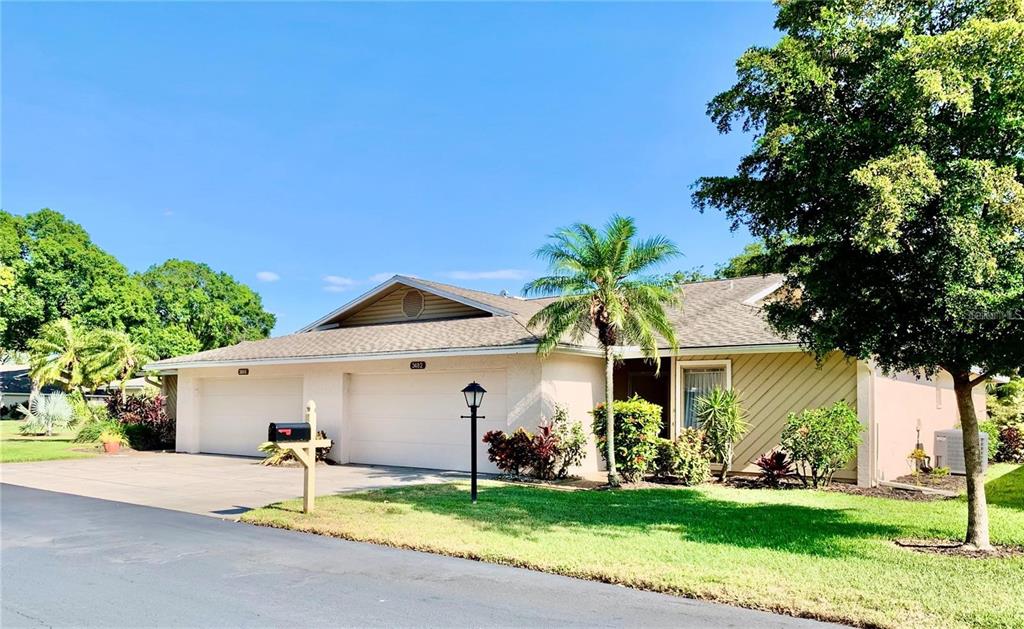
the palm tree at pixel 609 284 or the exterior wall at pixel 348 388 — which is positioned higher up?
the palm tree at pixel 609 284

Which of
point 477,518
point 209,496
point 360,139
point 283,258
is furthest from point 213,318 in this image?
point 477,518

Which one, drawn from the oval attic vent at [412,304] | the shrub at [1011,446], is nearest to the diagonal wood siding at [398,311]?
the oval attic vent at [412,304]

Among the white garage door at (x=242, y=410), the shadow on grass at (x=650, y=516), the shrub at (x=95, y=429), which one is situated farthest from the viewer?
the shrub at (x=95, y=429)

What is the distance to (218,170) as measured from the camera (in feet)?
80.4

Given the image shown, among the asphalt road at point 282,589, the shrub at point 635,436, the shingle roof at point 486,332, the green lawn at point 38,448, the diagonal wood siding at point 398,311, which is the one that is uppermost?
the diagonal wood siding at point 398,311

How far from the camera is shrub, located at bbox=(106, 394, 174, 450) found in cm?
2203

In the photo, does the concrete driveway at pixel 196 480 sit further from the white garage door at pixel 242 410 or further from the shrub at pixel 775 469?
the shrub at pixel 775 469

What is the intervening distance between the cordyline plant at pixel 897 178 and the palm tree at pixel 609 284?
4259 mm

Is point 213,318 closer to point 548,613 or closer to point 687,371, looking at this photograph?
point 687,371

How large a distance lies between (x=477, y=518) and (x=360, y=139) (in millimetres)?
16519

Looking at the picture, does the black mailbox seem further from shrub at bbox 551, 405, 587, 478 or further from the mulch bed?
the mulch bed

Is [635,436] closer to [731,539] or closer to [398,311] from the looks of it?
[731,539]

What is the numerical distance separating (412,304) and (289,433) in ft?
31.9

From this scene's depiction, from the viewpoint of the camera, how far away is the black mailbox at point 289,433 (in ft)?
31.6
